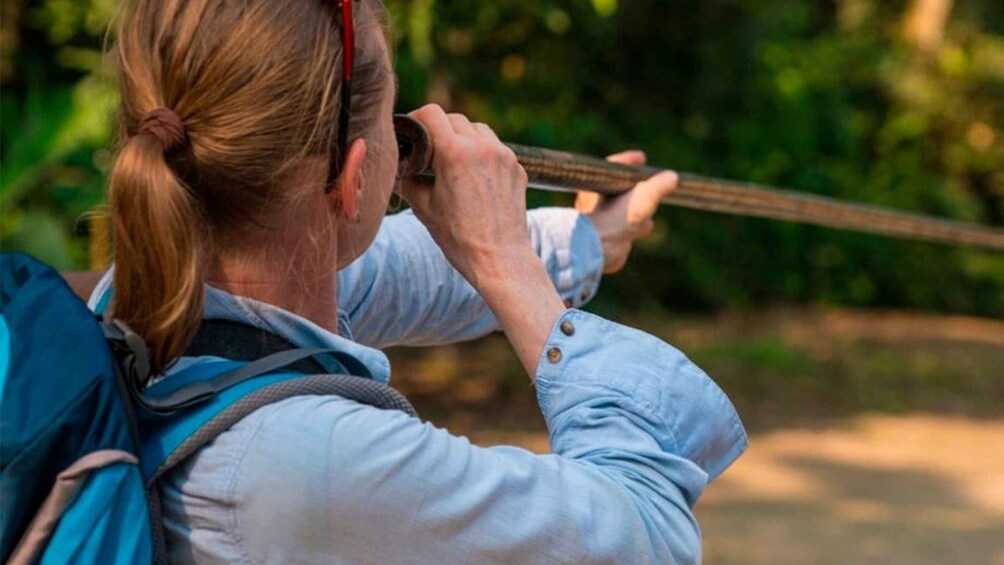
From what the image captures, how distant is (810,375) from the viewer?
8602mm

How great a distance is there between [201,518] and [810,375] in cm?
793

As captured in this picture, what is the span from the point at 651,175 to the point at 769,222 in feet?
29.0

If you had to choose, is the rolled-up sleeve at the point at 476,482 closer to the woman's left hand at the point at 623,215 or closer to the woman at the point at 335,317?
the woman at the point at 335,317

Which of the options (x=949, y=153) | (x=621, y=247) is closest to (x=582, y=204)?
(x=621, y=247)

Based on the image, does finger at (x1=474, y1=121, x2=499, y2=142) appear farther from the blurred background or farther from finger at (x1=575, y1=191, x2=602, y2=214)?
the blurred background

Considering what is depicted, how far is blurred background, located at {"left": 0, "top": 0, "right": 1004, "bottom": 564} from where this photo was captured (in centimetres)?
562

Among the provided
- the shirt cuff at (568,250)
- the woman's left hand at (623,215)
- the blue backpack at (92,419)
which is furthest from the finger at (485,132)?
the woman's left hand at (623,215)

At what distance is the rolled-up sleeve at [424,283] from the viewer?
158 cm

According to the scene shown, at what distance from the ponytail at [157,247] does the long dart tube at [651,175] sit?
27 cm

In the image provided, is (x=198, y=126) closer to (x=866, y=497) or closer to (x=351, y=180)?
(x=351, y=180)

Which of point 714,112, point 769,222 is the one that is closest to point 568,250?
point 714,112

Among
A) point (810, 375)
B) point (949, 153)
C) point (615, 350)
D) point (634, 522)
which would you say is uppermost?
point (949, 153)

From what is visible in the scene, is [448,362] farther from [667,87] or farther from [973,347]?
[973,347]

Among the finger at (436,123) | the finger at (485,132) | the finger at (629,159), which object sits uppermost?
the finger at (629,159)
